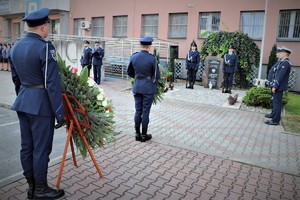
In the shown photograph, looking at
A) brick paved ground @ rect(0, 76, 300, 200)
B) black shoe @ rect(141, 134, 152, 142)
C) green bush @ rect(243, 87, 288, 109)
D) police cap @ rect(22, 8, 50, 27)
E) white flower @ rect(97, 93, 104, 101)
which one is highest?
police cap @ rect(22, 8, 50, 27)

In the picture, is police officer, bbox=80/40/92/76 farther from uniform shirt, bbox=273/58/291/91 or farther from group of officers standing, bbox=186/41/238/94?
uniform shirt, bbox=273/58/291/91

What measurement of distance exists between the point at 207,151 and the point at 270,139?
1.89 m

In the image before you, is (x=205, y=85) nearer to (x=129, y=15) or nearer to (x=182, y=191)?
(x=129, y=15)

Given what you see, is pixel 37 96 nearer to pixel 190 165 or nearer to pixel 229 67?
pixel 190 165

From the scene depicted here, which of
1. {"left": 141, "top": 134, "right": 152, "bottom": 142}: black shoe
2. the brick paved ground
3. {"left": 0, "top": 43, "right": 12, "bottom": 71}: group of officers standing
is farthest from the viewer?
{"left": 0, "top": 43, "right": 12, "bottom": 71}: group of officers standing

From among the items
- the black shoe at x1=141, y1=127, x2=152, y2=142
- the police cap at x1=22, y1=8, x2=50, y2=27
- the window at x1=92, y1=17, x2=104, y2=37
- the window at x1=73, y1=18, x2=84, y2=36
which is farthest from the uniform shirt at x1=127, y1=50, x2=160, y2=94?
Answer: the window at x1=73, y1=18, x2=84, y2=36

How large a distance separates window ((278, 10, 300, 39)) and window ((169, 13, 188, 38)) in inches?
208

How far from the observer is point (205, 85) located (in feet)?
45.1

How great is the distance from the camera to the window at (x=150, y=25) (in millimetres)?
18438

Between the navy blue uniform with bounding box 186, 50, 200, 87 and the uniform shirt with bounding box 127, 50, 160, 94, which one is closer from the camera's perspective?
the uniform shirt with bounding box 127, 50, 160, 94

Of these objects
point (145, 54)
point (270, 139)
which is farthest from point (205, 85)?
point (145, 54)

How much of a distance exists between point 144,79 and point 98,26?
17.1 metres

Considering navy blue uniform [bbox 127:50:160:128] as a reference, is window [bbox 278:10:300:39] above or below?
above

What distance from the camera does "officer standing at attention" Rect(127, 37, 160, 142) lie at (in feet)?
18.1
